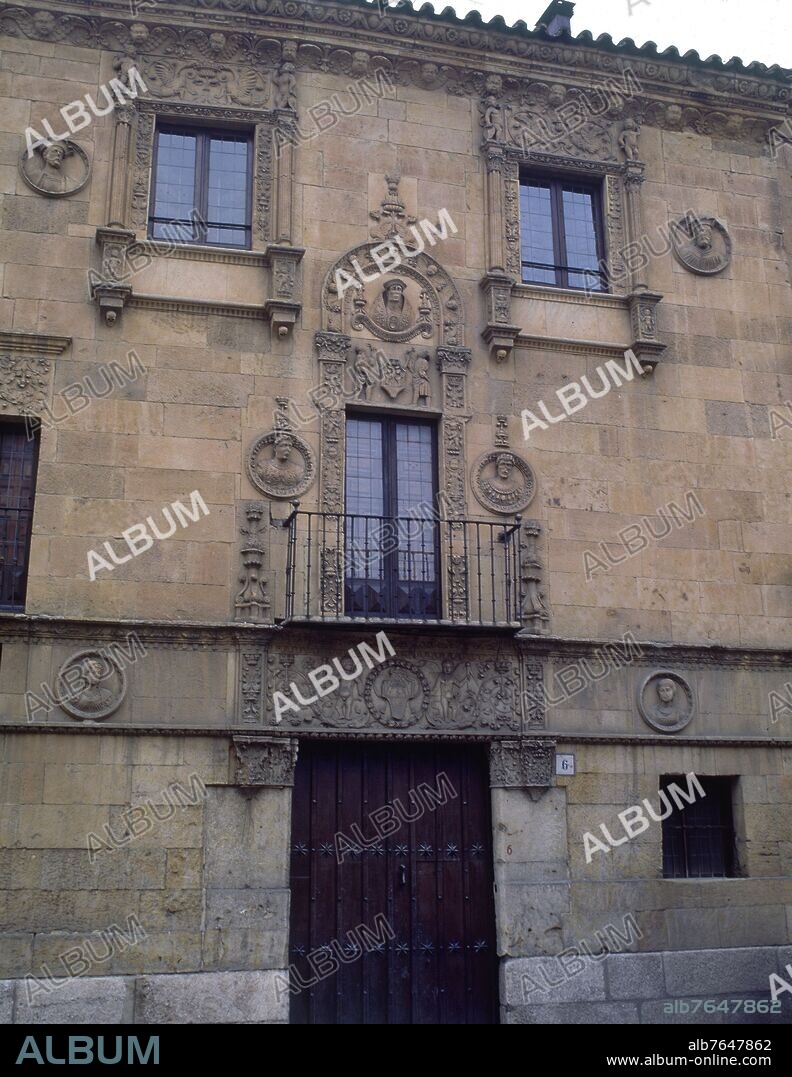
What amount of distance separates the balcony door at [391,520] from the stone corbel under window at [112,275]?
8.93ft

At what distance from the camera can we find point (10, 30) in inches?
479

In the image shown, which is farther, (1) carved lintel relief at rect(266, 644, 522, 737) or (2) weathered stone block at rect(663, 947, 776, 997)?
(2) weathered stone block at rect(663, 947, 776, 997)

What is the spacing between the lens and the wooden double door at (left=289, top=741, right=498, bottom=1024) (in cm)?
1088

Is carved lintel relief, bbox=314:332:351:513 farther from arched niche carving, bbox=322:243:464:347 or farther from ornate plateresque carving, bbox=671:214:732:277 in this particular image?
ornate plateresque carving, bbox=671:214:732:277

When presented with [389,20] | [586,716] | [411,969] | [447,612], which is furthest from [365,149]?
[411,969]

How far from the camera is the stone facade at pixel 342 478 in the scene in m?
10.6

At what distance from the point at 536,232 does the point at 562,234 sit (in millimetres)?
320

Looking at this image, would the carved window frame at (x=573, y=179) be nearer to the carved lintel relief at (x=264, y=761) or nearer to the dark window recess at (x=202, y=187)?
the dark window recess at (x=202, y=187)

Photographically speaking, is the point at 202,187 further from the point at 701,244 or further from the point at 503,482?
the point at 701,244

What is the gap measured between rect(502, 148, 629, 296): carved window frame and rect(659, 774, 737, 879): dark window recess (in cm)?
580

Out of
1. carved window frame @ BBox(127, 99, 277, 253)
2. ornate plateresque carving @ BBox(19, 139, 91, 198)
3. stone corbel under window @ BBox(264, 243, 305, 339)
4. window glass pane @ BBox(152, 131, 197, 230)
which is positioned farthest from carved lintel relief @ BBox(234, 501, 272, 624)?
ornate plateresque carving @ BBox(19, 139, 91, 198)

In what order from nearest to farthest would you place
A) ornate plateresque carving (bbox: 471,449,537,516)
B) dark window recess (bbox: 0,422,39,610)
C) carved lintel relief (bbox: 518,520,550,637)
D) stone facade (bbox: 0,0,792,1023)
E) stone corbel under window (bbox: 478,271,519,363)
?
Result: stone facade (bbox: 0,0,792,1023)
dark window recess (bbox: 0,422,39,610)
carved lintel relief (bbox: 518,520,550,637)
ornate plateresque carving (bbox: 471,449,537,516)
stone corbel under window (bbox: 478,271,519,363)

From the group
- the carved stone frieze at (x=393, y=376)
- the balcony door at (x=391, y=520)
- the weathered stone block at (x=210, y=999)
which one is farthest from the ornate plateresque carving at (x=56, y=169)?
the weathered stone block at (x=210, y=999)

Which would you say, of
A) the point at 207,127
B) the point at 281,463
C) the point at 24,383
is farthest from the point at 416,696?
the point at 207,127
